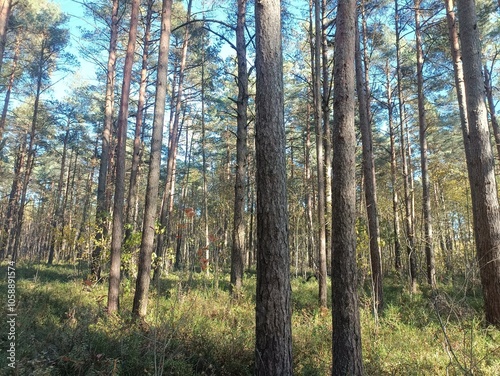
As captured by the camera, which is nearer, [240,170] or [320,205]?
[320,205]

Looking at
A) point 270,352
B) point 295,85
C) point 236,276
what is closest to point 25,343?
point 270,352

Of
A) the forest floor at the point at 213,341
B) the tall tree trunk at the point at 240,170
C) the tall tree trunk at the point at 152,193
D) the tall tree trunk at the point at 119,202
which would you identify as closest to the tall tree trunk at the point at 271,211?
the forest floor at the point at 213,341

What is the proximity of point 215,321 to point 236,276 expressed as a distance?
292 centimetres

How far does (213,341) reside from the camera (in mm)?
5082

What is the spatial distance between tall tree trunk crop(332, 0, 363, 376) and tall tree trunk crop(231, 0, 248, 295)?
211 inches

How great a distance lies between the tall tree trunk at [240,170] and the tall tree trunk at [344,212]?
5355 mm

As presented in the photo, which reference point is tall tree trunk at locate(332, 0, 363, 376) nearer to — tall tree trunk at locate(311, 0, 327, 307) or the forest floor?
the forest floor

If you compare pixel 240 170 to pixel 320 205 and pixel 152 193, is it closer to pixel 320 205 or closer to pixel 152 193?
pixel 320 205

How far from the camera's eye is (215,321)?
6.56 m

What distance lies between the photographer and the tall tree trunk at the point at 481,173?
19.1ft

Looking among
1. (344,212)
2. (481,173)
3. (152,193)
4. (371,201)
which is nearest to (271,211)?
(344,212)

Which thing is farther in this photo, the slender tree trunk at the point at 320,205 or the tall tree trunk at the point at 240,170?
the tall tree trunk at the point at 240,170

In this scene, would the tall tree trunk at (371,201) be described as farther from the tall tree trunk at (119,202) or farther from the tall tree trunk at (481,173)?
the tall tree trunk at (119,202)

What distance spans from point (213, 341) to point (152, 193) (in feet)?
11.5
